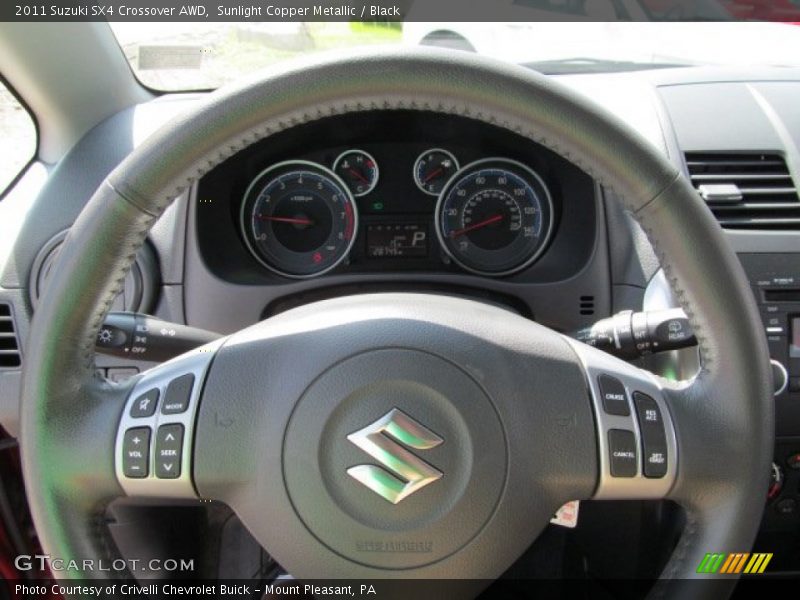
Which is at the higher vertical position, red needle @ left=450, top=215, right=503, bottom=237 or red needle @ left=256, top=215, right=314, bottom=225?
red needle @ left=256, top=215, right=314, bottom=225

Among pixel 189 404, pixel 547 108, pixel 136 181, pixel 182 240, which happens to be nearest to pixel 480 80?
pixel 547 108

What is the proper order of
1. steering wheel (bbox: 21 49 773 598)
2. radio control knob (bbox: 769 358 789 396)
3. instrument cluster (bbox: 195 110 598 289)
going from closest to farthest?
steering wheel (bbox: 21 49 773 598) → radio control knob (bbox: 769 358 789 396) → instrument cluster (bbox: 195 110 598 289)

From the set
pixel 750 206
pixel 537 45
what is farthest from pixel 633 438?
pixel 537 45

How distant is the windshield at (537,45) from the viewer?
2145 mm


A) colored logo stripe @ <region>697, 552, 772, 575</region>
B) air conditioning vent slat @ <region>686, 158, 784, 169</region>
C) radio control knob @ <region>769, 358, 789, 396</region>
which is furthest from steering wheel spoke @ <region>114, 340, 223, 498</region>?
air conditioning vent slat @ <region>686, 158, 784, 169</region>

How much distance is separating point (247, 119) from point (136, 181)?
0.16m

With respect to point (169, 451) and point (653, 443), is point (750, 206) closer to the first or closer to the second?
point (653, 443)

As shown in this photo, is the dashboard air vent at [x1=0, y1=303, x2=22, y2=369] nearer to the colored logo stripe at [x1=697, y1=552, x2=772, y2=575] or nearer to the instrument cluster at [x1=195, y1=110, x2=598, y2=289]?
the instrument cluster at [x1=195, y1=110, x2=598, y2=289]

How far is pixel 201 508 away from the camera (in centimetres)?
205

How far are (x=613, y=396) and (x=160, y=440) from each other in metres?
0.63

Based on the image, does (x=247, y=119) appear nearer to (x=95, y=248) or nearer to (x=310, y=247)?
(x=95, y=248)

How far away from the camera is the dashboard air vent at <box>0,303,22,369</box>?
6.66 ft

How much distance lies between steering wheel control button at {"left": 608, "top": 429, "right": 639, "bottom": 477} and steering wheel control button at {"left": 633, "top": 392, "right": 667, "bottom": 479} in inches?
0.6

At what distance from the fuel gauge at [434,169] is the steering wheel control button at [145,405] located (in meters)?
1.12
